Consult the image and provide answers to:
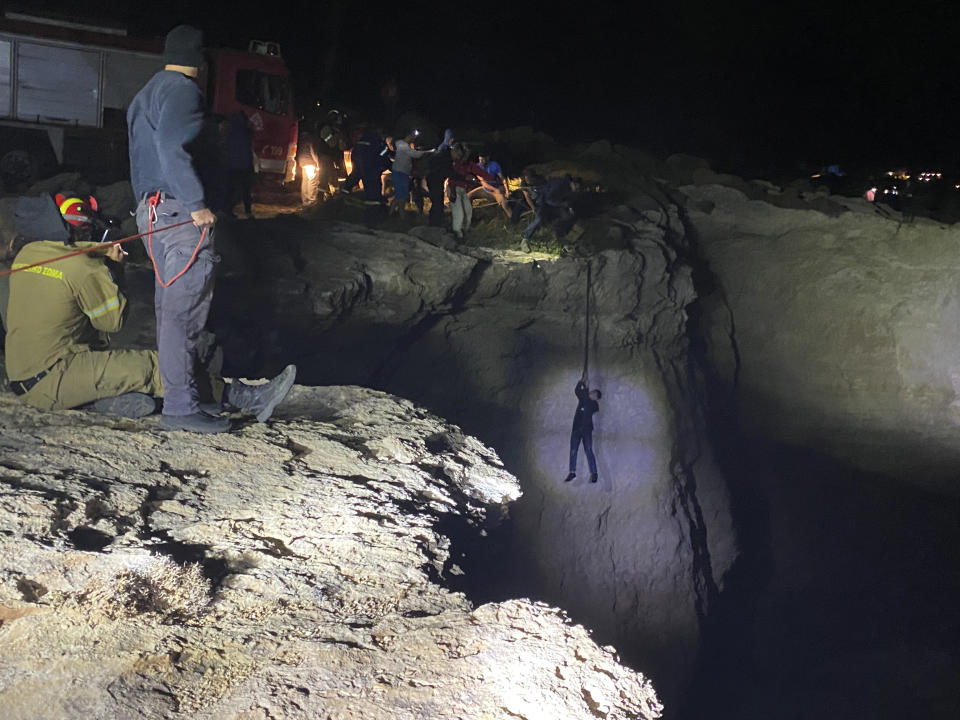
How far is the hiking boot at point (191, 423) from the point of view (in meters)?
4.13

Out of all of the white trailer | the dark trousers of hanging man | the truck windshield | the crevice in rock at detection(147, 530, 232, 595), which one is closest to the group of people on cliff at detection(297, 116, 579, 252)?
the dark trousers of hanging man

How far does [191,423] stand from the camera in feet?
13.5

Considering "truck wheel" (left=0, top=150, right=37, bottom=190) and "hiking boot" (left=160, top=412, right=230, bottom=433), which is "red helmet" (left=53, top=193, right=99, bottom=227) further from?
"truck wheel" (left=0, top=150, right=37, bottom=190)

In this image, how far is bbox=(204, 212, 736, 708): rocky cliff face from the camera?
8.49 metres

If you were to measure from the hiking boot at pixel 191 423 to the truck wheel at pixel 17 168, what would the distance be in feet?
32.8

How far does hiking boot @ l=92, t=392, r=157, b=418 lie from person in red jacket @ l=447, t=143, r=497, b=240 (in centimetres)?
595

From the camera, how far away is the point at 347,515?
3439 mm

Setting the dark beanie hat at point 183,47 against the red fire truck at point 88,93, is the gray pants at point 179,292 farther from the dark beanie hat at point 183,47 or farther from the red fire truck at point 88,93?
the red fire truck at point 88,93

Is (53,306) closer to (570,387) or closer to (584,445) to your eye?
(584,445)

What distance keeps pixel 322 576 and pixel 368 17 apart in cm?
2387

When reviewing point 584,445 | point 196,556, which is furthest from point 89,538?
point 584,445

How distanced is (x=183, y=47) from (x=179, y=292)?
1.15m

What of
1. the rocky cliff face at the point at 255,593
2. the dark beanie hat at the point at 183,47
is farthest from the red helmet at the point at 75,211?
the rocky cliff face at the point at 255,593

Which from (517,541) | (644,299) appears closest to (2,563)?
(517,541)
